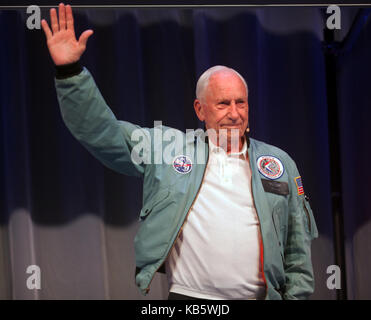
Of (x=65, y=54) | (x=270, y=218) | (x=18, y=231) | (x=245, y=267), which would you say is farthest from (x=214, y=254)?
(x=18, y=231)

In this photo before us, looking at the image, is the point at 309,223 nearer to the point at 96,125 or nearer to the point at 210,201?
the point at 210,201

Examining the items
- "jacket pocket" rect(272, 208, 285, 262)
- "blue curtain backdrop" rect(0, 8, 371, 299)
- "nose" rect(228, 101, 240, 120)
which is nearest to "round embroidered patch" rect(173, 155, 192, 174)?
"nose" rect(228, 101, 240, 120)

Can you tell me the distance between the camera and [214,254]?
1653 mm

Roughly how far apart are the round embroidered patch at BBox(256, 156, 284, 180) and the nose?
0.66 ft

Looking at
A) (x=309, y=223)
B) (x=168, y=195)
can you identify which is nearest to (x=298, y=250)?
(x=309, y=223)

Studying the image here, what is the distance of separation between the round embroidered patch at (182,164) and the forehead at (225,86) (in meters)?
0.28

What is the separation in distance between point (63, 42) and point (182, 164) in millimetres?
624

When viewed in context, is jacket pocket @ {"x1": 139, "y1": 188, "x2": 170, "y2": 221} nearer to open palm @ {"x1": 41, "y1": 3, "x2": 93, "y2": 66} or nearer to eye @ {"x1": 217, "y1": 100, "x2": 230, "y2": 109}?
eye @ {"x1": 217, "y1": 100, "x2": 230, "y2": 109}

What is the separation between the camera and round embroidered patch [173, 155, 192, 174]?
175 cm

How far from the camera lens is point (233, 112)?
178 centimetres

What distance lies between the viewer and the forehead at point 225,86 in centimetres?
180

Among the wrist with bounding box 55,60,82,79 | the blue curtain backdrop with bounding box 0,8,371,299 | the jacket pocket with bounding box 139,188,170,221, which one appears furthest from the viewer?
the blue curtain backdrop with bounding box 0,8,371,299

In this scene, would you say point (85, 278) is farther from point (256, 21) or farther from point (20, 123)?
point (256, 21)
